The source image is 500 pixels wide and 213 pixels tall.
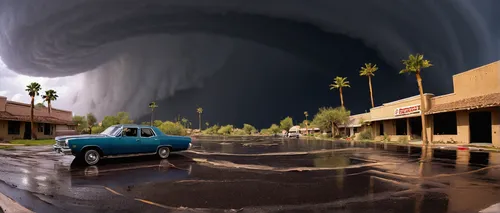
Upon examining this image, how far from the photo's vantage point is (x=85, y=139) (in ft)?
33.3

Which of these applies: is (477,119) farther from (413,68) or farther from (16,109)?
(16,109)

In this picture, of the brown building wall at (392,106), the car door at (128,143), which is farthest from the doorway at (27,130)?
the brown building wall at (392,106)

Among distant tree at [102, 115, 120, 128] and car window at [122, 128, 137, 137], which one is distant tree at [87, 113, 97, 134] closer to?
distant tree at [102, 115, 120, 128]

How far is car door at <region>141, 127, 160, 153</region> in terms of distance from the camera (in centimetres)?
1164

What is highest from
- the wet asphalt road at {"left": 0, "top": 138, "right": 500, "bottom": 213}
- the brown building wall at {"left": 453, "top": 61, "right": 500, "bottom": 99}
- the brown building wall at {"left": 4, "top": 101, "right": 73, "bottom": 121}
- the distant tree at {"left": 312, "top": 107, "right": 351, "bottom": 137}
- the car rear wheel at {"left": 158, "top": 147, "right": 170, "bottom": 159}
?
the brown building wall at {"left": 453, "top": 61, "right": 500, "bottom": 99}

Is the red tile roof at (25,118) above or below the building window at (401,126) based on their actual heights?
above

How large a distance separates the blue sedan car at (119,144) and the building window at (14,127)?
3389 cm

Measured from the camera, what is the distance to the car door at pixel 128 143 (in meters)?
10.9

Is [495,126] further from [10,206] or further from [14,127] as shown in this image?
[14,127]

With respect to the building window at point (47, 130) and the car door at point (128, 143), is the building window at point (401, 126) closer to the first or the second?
the car door at point (128, 143)

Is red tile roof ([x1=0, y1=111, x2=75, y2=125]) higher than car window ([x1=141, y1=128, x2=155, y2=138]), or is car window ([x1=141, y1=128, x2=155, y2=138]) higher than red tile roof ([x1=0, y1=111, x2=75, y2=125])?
red tile roof ([x1=0, y1=111, x2=75, y2=125])

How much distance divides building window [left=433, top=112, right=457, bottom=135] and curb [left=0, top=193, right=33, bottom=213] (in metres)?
36.5

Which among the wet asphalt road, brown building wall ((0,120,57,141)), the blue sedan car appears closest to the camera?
the wet asphalt road

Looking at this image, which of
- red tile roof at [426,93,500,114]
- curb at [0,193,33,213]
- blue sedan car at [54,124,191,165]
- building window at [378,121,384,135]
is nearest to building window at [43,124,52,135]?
blue sedan car at [54,124,191,165]
